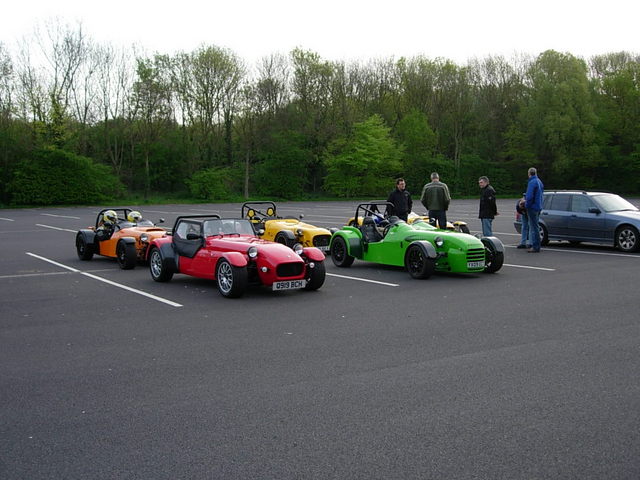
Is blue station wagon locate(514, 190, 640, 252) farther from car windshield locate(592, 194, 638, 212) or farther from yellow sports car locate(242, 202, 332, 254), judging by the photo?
yellow sports car locate(242, 202, 332, 254)

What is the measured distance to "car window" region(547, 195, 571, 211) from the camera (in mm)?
18562

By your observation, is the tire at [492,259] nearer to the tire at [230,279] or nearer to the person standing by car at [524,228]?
the person standing by car at [524,228]

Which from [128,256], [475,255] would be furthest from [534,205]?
[128,256]

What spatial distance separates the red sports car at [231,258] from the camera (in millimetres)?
10773

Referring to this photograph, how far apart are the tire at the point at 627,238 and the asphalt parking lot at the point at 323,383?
20.0 ft

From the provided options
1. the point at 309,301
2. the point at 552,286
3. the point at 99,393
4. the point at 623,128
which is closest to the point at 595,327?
the point at 552,286

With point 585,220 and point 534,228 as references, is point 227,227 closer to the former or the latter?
point 534,228

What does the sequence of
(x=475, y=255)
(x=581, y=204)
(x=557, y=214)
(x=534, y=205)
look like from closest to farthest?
(x=475, y=255) < (x=534, y=205) < (x=581, y=204) < (x=557, y=214)

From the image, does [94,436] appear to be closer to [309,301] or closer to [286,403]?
[286,403]

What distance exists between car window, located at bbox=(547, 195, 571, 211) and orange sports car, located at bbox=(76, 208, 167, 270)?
1098 centimetres

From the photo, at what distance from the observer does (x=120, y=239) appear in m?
14.8

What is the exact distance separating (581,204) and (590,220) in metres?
0.66

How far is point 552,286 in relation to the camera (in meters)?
11.7

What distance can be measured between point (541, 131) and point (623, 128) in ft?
30.9
